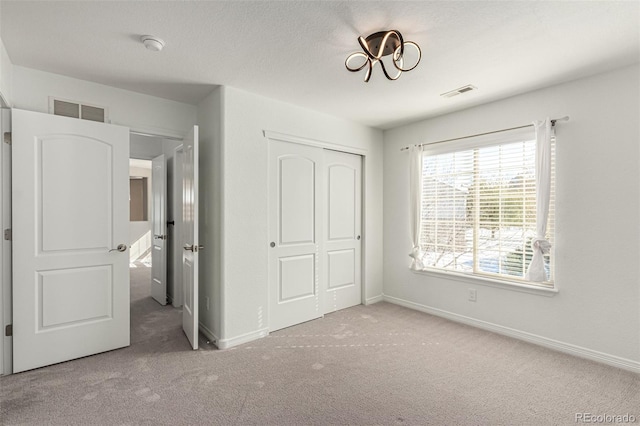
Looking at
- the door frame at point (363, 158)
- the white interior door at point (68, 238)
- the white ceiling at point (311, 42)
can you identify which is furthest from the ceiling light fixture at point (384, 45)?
the white interior door at point (68, 238)

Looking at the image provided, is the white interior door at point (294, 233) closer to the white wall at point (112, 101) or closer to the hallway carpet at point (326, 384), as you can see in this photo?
the hallway carpet at point (326, 384)

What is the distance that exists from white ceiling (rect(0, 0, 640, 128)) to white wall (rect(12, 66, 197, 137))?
0.10 metres

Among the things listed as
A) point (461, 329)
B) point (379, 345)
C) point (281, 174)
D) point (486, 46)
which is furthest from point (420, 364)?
point (486, 46)

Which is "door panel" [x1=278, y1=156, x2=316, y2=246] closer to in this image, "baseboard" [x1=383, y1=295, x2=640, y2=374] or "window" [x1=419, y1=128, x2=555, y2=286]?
"window" [x1=419, y1=128, x2=555, y2=286]

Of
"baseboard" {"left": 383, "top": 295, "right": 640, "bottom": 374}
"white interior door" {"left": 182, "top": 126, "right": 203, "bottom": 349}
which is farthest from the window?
"white interior door" {"left": 182, "top": 126, "right": 203, "bottom": 349}

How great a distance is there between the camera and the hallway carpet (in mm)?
2010

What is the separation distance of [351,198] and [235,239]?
182cm

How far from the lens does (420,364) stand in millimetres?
2678

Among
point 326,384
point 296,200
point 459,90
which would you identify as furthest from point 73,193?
point 459,90

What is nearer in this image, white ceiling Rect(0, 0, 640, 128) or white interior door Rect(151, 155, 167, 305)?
white ceiling Rect(0, 0, 640, 128)

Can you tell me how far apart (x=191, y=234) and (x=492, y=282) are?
3215 millimetres

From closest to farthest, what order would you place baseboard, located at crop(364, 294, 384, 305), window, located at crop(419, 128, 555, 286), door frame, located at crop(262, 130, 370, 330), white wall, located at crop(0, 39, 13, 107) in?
white wall, located at crop(0, 39, 13, 107)
window, located at crop(419, 128, 555, 286)
door frame, located at crop(262, 130, 370, 330)
baseboard, located at crop(364, 294, 384, 305)

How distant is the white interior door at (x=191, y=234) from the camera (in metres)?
2.92

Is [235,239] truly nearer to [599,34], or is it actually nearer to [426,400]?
[426,400]
